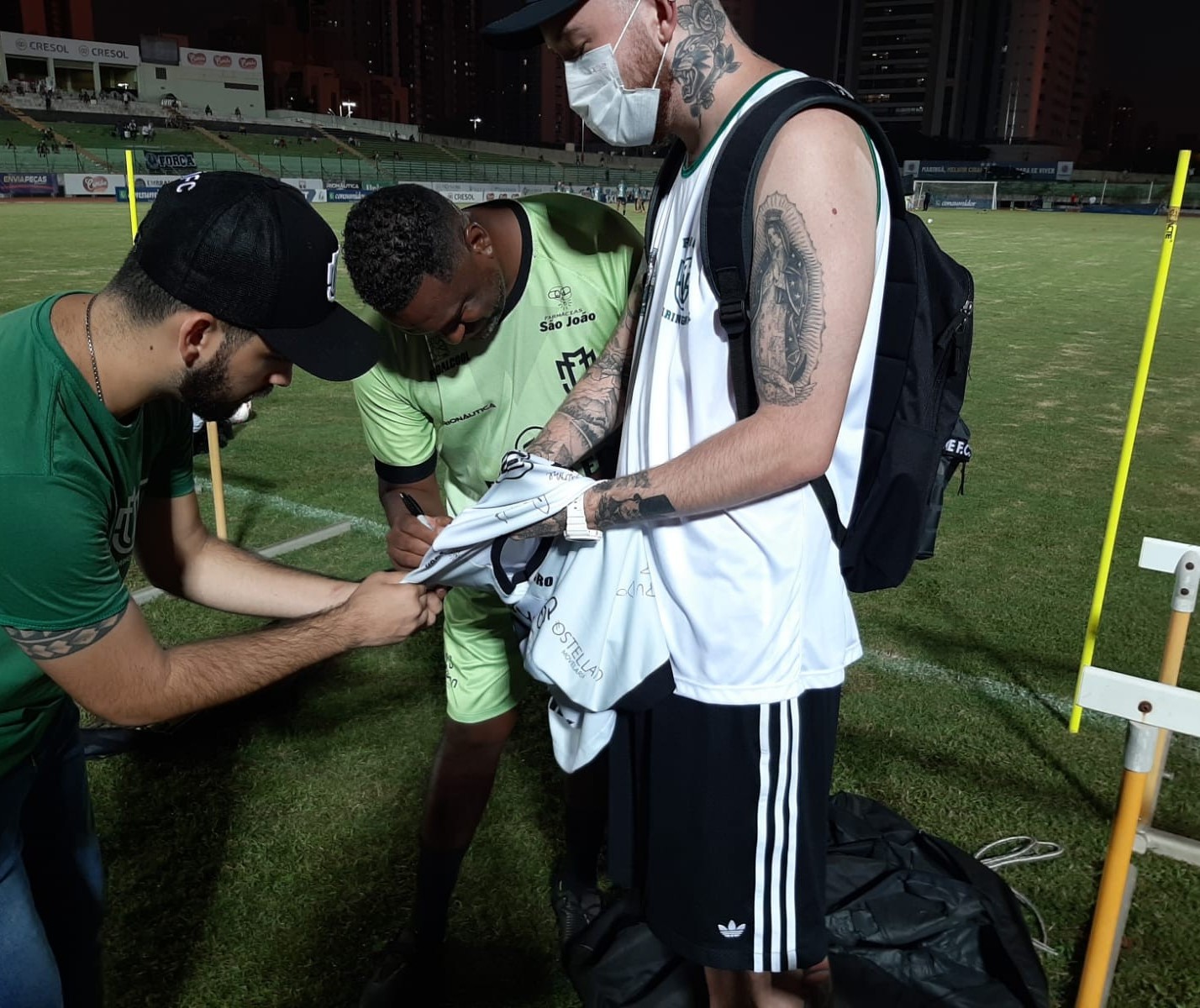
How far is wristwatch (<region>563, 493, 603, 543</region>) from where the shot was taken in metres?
1.85

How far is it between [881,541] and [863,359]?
386 mm

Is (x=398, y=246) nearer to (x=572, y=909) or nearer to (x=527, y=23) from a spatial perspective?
(x=527, y=23)

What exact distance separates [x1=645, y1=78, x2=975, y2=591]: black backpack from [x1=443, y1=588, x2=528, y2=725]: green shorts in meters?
1.27

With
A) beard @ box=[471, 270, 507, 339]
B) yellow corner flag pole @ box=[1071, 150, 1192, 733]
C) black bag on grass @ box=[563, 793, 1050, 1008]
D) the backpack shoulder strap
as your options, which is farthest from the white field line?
the backpack shoulder strap

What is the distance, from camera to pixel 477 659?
293 centimetres

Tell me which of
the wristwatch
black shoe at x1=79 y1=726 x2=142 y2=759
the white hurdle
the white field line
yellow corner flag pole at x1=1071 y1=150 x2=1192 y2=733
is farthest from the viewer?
the white field line

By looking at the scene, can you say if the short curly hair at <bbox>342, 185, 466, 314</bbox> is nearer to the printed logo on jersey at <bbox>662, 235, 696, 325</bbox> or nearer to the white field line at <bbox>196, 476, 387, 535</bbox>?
the printed logo on jersey at <bbox>662, 235, 696, 325</bbox>

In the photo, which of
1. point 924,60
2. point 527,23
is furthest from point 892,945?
point 924,60

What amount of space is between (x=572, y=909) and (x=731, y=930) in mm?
1201

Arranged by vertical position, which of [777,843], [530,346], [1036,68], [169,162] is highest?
[1036,68]

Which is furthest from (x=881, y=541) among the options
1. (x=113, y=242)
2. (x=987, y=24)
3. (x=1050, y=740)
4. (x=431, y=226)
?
(x=987, y=24)

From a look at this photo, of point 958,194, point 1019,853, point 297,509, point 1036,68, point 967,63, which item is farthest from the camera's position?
point 967,63

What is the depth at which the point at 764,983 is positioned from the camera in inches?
82.2

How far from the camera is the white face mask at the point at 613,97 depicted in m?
1.85
